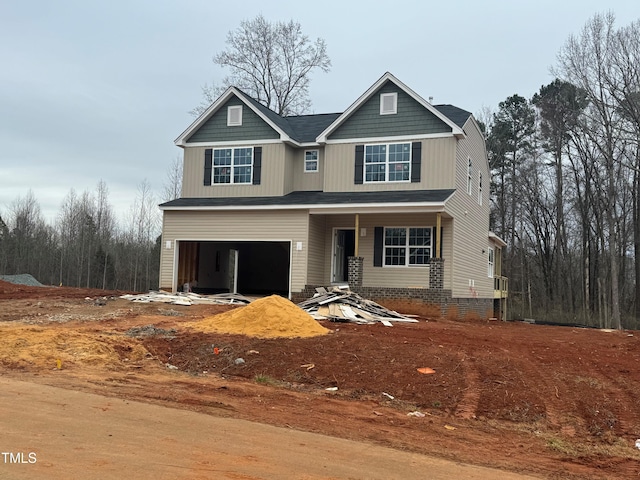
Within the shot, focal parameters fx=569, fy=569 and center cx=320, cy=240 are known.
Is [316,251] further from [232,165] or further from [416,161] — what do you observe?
[232,165]

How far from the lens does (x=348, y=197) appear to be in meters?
20.6

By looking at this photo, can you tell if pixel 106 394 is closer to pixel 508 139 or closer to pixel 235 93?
pixel 235 93

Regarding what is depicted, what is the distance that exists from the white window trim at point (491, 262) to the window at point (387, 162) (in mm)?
8157

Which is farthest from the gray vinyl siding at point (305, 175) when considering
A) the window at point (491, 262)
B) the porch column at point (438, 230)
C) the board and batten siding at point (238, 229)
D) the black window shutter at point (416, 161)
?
the window at point (491, 262)

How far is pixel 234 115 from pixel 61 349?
1498 centimetres

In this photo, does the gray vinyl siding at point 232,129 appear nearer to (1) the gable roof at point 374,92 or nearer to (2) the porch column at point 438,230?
(1) the gable roof at point 374,92

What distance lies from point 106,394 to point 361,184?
49.2 ft

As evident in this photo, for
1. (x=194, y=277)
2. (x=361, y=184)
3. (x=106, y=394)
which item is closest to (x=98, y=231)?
(x=194, y=277)

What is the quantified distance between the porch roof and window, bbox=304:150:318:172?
105 centimetres

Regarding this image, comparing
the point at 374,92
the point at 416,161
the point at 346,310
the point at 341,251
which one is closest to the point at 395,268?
the point at 341,251

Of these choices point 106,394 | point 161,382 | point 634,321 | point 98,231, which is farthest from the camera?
point 98,231

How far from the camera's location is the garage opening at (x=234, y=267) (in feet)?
76.2

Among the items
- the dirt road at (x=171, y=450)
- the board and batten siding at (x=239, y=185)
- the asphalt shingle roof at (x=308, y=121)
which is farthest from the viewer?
the board and batten siding at (x=239, y=185)

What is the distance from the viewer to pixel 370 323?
1515 centimetres
